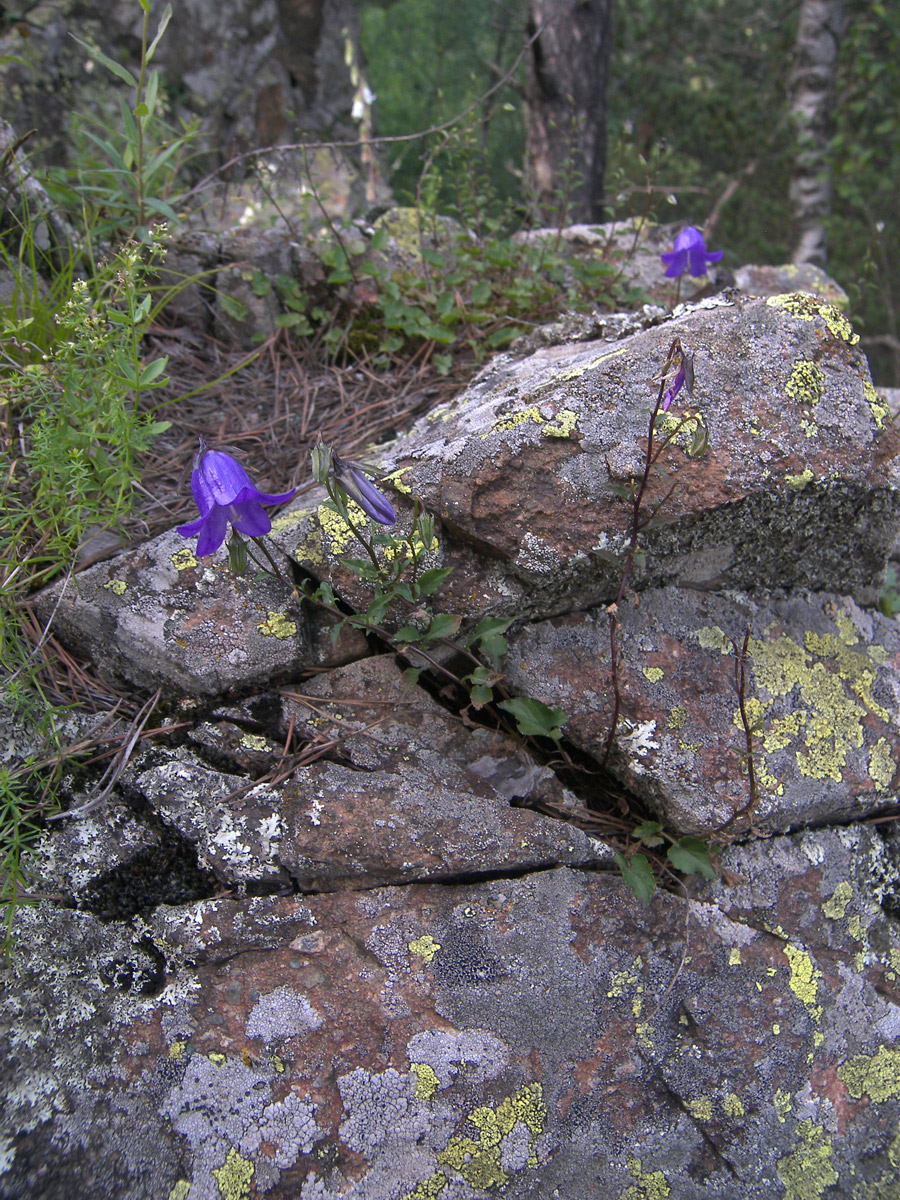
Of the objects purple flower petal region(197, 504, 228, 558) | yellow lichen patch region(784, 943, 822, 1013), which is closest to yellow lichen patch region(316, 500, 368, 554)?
purple flower petal region(197, 504, 228, 558)

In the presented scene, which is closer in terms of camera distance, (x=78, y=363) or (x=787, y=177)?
(x=78, y=363)

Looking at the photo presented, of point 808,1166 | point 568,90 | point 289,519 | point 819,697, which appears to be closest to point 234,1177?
point 808,1166

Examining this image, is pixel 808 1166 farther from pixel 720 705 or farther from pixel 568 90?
pixel 568 90

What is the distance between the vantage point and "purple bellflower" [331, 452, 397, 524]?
176 centimetres

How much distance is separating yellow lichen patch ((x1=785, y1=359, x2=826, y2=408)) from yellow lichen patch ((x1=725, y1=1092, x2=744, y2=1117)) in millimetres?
1761

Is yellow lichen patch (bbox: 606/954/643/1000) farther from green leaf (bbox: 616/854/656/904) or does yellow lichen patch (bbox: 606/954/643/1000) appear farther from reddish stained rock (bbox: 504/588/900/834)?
reddish stained rock (bbox: 504/588/900/834)

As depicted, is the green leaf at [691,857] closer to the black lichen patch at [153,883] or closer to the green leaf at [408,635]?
the green leaf at [408,635]

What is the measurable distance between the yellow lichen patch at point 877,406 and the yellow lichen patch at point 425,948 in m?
1.81

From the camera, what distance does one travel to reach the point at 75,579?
1.99 metres

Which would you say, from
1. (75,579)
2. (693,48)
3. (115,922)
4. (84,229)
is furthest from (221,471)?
(693,48)

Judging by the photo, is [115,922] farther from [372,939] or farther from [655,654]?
[655,654]

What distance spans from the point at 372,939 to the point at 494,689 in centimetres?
69

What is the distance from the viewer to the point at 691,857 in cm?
193

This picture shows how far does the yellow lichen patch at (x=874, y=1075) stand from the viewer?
1.93 metres
